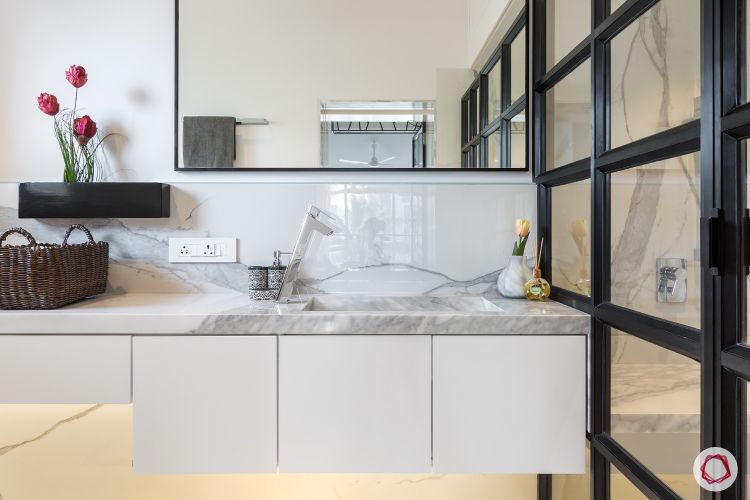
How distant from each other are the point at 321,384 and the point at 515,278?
2.42ft

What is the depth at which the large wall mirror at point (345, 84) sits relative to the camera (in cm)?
162

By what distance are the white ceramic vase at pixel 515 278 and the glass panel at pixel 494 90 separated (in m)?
0.53

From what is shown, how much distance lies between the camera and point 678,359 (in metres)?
0.89

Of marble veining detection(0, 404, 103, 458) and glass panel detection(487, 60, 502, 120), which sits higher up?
glass panel detection(487, 60, 502, 120)

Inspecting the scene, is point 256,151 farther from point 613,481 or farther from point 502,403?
point 613,481

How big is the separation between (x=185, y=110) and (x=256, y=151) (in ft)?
0.99

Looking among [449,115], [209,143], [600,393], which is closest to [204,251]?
[209,143]

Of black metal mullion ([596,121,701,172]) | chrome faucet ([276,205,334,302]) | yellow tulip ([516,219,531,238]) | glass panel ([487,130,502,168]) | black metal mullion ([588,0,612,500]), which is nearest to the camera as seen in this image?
black metal mullion ([596,121,701,172])

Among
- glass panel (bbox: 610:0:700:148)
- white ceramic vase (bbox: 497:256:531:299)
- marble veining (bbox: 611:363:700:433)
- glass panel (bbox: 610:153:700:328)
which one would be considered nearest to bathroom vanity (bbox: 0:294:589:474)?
marble veining (bbox: 611:363:700:433)

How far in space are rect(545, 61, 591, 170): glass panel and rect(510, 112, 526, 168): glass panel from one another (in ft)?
0.27

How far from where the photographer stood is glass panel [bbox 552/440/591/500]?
1331mm

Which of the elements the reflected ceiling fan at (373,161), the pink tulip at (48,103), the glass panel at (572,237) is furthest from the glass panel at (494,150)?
the pink tulip at (48,103)

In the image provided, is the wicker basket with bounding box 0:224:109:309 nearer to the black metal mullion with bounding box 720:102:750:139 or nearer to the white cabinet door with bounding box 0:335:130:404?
the white cabinet door with bounding box 0:335:130:404

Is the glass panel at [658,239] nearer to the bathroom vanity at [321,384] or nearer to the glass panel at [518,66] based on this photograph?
the bathroom vanity at [321,384]
